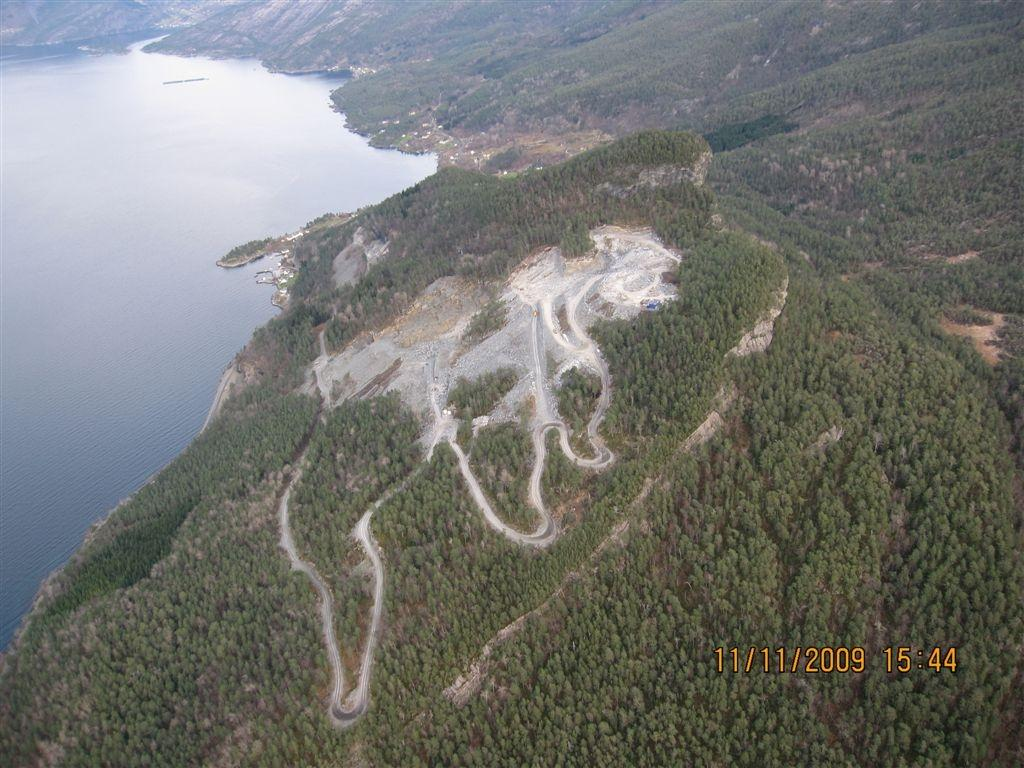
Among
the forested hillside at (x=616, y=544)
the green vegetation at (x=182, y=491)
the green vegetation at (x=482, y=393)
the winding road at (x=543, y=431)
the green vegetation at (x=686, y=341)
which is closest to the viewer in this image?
the forested hillside at (x=616, y=544)

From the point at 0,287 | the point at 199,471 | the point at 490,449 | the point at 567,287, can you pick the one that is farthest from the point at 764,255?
the point at 0,287

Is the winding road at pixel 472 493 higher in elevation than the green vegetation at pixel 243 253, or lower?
lower

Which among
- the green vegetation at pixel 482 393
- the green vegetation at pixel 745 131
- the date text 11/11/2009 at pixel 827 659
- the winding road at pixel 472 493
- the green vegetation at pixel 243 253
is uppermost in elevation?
the green vegetation at pixel 243 253

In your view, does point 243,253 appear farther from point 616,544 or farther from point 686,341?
point 616,544

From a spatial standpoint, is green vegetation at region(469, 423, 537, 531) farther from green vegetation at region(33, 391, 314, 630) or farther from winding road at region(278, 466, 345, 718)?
green vegetation at region(33, 391, 314, 630)

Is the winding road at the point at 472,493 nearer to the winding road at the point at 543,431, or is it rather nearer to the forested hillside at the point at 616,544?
the winding road at the point at 543,431

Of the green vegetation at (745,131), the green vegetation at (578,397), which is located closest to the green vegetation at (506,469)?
the green vegetation at (578,397)

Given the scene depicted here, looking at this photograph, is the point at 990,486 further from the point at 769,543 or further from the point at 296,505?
the point at 296,505
